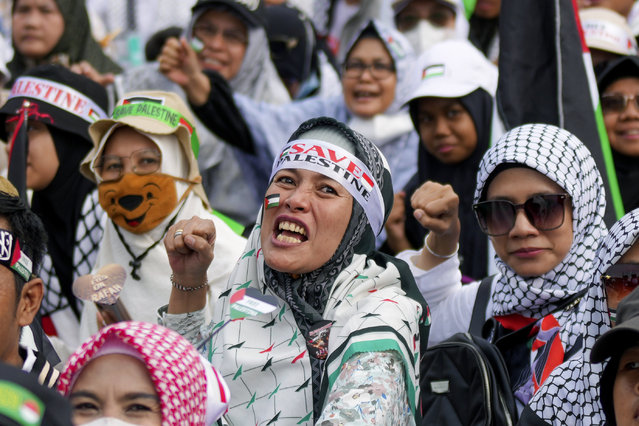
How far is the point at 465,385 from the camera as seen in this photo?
3.90 m

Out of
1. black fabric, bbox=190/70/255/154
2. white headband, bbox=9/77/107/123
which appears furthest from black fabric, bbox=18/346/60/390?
black fabric, bbox=190/70/255/154

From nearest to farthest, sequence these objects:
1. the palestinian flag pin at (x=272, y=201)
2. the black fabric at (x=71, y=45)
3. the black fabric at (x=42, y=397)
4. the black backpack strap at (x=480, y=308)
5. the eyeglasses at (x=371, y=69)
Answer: the black fabric at (x=42, y=397) → the palestinian flag pin at (x=272, y=201) → the black backpack strap at (x=480, y=308) → the eyeglasses at (x=371, y=69) → the black fabric at (x=71, y=45)

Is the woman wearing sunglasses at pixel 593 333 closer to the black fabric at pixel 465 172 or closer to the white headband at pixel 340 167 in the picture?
the white headband at pixel 340 167

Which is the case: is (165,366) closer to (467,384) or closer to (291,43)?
(467,384)

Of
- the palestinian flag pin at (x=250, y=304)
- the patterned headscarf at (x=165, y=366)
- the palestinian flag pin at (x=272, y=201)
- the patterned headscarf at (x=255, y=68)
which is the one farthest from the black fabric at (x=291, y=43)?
the patterned headscarf at (x=165, y=366)

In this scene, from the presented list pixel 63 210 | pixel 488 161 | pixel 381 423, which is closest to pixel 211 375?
pixel 381 423

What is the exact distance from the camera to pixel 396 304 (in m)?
3.69

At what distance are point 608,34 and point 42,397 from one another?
5.02 metres

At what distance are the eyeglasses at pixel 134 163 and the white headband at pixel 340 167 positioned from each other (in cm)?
131

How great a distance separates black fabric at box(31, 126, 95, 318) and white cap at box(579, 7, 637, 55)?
2884mm

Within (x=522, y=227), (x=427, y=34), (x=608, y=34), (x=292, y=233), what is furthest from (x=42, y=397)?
(x=427, y=34)

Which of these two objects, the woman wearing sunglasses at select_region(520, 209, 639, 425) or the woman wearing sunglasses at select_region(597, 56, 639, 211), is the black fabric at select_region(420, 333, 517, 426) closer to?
the woman wearing sunglasses at select_region(520, 209, 639, 425)

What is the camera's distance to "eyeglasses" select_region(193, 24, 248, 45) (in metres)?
7.33

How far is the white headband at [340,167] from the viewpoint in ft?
12.8
